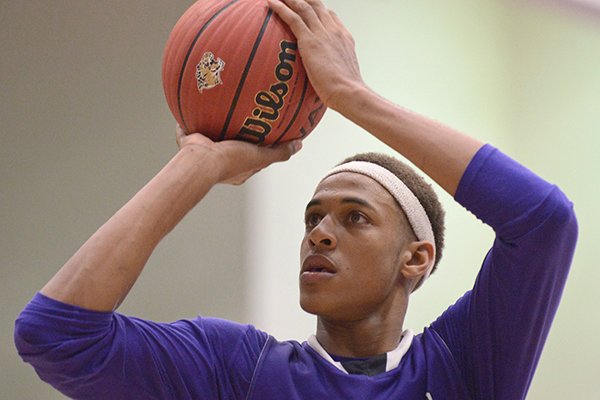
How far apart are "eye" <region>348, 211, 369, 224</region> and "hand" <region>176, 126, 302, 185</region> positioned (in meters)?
0.20

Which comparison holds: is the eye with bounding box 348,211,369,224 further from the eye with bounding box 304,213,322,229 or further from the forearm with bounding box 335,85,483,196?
the forearm with bounding box 335,85,483,196

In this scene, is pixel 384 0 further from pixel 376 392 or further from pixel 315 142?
pixel 376 392

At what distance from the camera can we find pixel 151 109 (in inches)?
121

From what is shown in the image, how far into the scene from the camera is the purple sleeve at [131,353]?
5.07ft

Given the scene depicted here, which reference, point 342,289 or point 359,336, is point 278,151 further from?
point 359,336

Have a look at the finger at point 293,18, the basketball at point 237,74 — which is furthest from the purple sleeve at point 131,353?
the finger at point 293,18

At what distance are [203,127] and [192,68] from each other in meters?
0.12

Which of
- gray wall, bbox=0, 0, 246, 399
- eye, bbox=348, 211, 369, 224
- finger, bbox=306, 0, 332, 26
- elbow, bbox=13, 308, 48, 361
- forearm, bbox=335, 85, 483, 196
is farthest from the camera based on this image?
gray wall, bbox=0, 0, 246, 399

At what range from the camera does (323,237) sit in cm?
184

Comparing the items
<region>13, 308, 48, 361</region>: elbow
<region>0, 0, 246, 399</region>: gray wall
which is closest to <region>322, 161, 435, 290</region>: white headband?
<region>13, 308, 48, 361</region>: elbow

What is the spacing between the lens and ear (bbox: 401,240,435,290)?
1.93m

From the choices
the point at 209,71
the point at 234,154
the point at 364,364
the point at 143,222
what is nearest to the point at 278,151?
the point at 234,154

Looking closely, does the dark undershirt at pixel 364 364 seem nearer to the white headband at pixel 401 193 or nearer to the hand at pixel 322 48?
the white headband at pixel 401 193

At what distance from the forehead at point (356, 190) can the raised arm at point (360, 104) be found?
0.23 m
